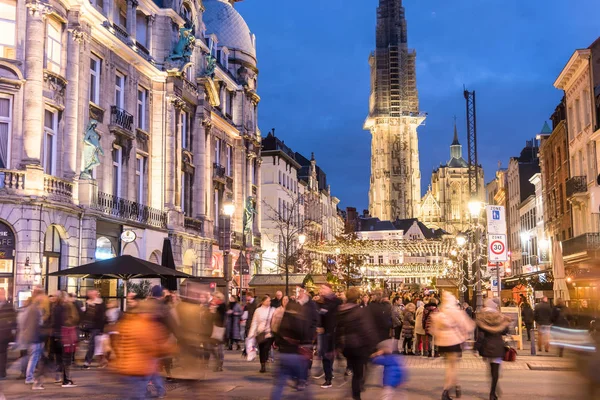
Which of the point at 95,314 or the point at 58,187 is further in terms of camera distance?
Result: the point at 58,187

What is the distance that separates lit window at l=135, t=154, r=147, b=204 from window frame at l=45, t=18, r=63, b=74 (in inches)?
334

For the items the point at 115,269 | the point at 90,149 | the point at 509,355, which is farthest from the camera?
the point at 90,149

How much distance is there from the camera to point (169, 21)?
38.8 meters

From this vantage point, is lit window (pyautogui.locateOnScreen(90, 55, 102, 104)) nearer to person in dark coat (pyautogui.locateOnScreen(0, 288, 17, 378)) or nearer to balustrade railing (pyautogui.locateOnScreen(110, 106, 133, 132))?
balustrade railing (pyautogui.locateOnScreen(110, 106, 133, 132))

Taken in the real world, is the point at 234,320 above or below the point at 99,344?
above

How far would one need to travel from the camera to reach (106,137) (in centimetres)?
3234

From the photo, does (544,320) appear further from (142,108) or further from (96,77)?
(142,108)

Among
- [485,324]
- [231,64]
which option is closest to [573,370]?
[485,324]

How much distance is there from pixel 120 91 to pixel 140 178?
4.35 meters

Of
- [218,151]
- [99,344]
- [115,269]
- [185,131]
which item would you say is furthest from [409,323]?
[218,151]

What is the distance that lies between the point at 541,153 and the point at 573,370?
1984 inches

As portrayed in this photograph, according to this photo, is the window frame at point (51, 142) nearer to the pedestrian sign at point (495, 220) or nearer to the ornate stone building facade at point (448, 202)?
the pedestrian sign at point (495, 220)

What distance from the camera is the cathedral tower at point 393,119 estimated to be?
155500mm

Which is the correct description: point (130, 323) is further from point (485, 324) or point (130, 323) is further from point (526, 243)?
point (526, 243)
